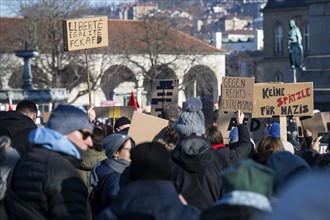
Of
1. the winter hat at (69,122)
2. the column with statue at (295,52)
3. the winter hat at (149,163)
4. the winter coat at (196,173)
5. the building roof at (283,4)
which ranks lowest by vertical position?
the winter coat at (196,173)

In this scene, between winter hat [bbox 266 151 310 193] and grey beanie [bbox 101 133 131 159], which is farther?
grey beanie [bbox 101 133 131 159]

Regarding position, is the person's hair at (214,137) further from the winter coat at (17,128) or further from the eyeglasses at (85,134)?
the eyeglasses at (85,134)

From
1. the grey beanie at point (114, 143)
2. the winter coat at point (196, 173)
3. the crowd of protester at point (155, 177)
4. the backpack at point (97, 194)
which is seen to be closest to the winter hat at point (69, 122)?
the crowd of protester at point (155, 177)

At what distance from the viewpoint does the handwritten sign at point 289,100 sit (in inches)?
479

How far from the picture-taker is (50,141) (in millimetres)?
5891

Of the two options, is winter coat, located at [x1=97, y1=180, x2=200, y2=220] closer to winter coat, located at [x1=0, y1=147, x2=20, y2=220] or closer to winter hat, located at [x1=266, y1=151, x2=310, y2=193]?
winter hat, located at [x1=266, y1=151, x2=310, y2=193]

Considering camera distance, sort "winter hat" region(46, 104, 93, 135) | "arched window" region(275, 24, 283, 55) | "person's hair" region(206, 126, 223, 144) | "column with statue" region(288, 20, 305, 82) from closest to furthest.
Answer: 1. "winter hat" region(46, 104, 93, 135)
2. "person's hair" region(206, 126, 223, 144)
3. "column with statue" region(288, 20, 305, 82)
4. "arched window" region(275, 24, 283, 55)

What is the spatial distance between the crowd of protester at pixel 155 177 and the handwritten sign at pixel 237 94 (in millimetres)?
3612

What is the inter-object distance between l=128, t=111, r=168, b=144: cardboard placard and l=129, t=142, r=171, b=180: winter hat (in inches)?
159

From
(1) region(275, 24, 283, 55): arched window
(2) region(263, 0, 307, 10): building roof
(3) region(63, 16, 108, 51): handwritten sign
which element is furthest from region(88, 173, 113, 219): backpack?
(1) region(275, 24, 283, 55): arched window

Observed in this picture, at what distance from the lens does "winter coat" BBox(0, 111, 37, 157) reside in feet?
26.2

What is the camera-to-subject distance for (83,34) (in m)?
14.0

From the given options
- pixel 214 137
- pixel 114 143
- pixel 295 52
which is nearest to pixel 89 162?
pixel 214 137

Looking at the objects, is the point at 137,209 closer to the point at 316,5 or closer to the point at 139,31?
the point at 316,5
